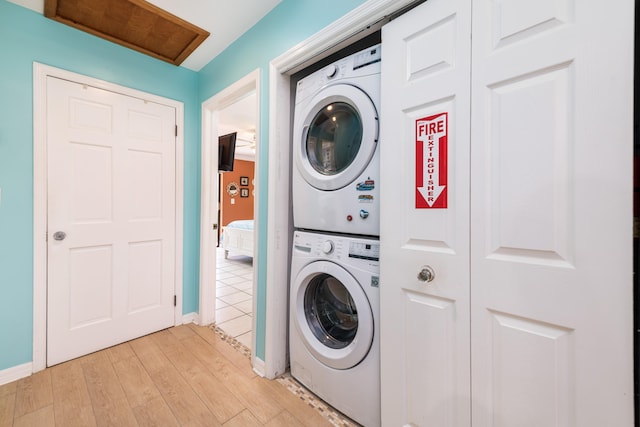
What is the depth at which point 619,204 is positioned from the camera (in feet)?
2.18

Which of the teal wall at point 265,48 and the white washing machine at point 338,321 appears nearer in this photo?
the white washing machine at point 338,321

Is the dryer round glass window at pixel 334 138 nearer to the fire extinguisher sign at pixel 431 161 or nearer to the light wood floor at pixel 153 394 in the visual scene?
the fire extinguisher sign at pixel 431 161

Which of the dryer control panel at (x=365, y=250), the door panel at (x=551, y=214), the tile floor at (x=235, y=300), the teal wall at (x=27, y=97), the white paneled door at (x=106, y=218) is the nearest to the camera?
the door panel at (x=551, y=214)

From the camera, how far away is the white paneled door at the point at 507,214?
0.68 meters

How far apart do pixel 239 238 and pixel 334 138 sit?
12.6ft

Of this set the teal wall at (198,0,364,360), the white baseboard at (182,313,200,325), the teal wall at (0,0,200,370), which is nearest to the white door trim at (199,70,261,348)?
the white baseboard at (182,313,200,325)

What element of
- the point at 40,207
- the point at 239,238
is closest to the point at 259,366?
the point at 40,207

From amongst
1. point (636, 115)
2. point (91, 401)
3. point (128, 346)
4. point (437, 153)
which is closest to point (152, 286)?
point (128, 346)

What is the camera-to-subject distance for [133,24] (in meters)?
1.78

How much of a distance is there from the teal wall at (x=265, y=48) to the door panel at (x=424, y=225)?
1.52 ft

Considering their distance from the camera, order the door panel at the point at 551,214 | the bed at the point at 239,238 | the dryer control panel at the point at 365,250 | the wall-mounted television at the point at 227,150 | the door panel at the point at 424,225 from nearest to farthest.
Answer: the door panel at the point at 551,214, the door panel at the point at 424,225, the dryer control panel at the point at 365,250, the wall-mounted television at the point at 227,150, the bed at the point at 239,238

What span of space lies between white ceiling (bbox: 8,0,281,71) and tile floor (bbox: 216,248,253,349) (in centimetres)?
229

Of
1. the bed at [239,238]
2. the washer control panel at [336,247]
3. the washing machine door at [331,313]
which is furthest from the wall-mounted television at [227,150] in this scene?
the washing machine door at [331,313]

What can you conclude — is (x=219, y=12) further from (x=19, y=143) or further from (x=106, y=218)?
(x=106, y=218)
